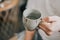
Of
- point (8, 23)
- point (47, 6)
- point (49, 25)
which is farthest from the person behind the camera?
point (8, 23)

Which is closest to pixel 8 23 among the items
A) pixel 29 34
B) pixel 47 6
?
pixel 47 6

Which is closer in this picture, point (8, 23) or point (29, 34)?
point (29, 34)

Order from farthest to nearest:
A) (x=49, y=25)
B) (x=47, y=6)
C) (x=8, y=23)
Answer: (x=8, y=23) → (x=47, y=6) → (x=49, y=25)

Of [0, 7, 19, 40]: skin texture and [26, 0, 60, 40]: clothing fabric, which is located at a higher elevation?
[26, 0, 60, 40]: clothing fabric

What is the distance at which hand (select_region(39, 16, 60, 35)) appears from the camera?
0.78 metres

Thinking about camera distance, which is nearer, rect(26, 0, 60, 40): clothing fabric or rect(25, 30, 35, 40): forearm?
rect(25, 30, 35, 40): forearm

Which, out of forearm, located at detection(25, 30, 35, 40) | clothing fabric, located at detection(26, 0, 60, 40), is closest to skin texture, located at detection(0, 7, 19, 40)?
clothing fabric, located at detection(26, 0, 60, 40)

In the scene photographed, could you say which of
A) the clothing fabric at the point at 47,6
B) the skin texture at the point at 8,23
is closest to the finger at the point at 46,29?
the clothing fabric at the point at 47,6

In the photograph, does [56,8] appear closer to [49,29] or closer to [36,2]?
[36,2]

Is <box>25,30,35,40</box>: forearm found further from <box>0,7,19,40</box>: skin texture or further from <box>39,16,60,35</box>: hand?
<box>0,7,19,40</box>: skin texture

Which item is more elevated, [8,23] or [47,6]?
[47,6]

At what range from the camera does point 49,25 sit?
796mm

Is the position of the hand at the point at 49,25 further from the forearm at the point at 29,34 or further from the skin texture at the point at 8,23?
the skin texture at the point at 8,23

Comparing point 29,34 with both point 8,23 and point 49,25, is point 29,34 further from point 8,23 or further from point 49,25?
point 8,23
